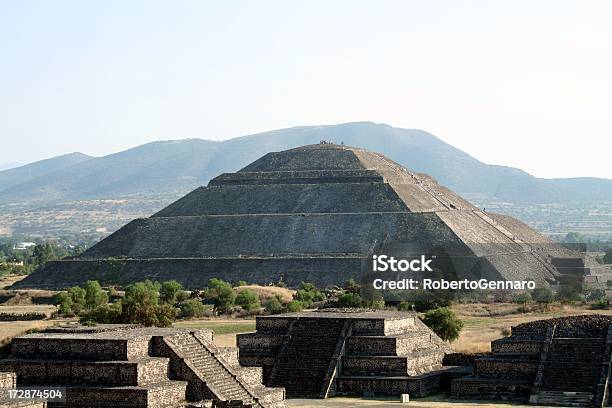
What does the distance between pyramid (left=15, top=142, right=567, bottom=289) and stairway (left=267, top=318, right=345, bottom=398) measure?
192ft

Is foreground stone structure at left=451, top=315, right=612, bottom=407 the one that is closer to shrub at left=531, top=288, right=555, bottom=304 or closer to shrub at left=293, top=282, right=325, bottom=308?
shrub at left=531, top=288, right=555, bottom=304

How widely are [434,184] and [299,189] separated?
2255 centimetres

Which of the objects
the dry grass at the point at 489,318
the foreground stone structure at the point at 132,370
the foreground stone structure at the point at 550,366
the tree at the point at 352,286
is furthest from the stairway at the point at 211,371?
the tree at the point at 352,286

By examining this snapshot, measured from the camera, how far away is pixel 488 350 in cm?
5578

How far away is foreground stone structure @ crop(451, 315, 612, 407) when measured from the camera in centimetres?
4534

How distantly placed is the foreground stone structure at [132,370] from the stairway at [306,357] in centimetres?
676

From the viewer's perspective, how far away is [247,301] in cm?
9112

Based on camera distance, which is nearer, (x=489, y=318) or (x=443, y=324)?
(x=443, y=324)

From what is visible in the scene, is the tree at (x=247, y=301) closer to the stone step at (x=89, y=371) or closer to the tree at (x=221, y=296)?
the tree at (x=221, y=296)

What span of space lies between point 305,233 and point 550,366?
288 feet

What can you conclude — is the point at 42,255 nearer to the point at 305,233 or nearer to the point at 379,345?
the point at 305,233

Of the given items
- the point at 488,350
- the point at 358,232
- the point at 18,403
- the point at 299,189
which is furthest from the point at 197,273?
the point at 18,403

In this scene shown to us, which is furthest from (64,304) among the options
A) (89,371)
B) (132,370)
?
(132,370)

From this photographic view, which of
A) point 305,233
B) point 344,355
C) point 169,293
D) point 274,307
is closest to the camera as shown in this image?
point 344,355
